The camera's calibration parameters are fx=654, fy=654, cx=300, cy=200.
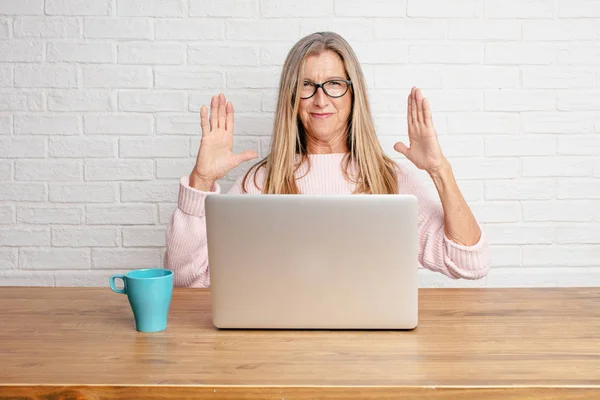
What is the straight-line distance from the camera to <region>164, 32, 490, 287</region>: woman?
1.82 m

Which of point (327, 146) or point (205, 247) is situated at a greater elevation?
point (327, 146)

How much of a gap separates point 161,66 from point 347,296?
1.53m

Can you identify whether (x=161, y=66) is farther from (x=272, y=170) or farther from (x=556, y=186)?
(x=556, y=186)

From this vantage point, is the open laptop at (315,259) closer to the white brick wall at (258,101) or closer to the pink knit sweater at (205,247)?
the pink knit sweater at (205,247)

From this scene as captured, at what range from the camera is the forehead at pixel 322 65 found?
212 cm

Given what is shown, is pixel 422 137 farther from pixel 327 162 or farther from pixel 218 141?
pixel 218 141

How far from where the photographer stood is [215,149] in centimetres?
191

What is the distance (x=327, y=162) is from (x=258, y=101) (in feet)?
1.28

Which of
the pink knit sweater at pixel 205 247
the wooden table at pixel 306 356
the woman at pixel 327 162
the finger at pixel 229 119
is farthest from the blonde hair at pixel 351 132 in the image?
the wooden table at pixel 306 356

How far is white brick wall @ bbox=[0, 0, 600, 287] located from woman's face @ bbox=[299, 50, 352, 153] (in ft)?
0.90

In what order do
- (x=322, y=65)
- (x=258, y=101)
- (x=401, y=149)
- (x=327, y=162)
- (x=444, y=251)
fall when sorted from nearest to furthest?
1. (x=444, y=251)
2. (x=401, y=149)
3. (x=322, y=65)
4. (x=327, y=162)
5. (x=258, y=101)

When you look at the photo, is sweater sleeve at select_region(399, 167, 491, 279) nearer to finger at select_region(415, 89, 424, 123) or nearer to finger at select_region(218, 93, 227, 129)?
finger at select_region(415, 89, 424, 123)

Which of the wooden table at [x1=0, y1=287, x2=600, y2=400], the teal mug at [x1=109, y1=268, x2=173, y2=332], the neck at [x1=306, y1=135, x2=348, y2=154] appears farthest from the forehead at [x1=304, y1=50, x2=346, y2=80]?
the teal mug at [x1=109, y1=268, x2=173, y2=332]

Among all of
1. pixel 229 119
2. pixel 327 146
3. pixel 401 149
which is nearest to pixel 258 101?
pixel 327 146
